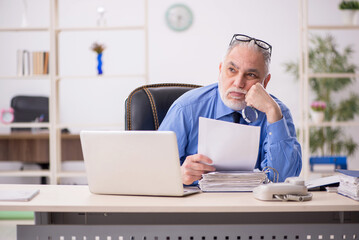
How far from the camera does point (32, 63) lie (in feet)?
14.5

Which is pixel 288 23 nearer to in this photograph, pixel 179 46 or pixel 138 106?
pixel 179 46

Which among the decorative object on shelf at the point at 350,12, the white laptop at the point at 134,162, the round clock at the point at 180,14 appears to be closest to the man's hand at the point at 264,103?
the white laptop at the point at 134,162

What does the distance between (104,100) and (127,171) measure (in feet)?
15.7

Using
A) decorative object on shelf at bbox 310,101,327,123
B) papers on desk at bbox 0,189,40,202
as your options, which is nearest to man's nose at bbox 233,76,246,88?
papers on desk at bbox 0,189,40,202

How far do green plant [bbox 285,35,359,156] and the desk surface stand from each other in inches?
170

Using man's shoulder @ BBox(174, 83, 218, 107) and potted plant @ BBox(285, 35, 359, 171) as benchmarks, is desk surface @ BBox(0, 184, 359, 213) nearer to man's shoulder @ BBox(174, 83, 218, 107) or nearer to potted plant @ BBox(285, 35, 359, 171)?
man's shoulder @ BBox(174, 83, 218, 107)

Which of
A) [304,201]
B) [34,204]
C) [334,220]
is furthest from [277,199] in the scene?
[34,204]

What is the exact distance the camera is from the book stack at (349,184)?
1.28 meters

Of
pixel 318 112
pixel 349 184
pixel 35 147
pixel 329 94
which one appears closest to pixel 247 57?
pixel 349 184

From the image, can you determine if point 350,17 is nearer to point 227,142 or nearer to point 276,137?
point 276,137

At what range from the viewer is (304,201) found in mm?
1239

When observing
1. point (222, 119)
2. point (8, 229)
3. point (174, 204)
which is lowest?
point (8, 229)

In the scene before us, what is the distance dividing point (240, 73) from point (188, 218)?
731 mm

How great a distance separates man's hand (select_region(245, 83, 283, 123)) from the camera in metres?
1.69
